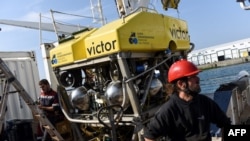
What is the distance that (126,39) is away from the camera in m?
4.54

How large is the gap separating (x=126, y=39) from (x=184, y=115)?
6.82 ft

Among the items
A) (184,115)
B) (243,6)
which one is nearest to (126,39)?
(243,6)

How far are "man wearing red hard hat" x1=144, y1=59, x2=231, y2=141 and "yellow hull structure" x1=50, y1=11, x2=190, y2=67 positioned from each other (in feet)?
6.01

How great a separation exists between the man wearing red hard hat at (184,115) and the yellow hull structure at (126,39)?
1.83 metres

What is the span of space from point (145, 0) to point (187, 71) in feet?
22.3

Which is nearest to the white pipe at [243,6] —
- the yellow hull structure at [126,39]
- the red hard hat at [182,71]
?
the yellow hull structure at [126,39]

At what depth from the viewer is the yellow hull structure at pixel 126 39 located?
14.9 ft

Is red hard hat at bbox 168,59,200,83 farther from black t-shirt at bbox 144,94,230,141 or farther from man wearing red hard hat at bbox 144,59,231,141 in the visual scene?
black t-shirt at bbox 144,94,230,141

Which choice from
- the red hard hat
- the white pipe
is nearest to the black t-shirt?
the red hard hat

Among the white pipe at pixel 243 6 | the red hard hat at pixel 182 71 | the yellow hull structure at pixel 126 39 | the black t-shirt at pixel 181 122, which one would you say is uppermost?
the white pipe at pixel 243 6

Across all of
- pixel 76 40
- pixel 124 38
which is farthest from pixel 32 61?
pixel 124 38

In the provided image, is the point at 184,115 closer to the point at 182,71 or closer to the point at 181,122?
the point at 181,122

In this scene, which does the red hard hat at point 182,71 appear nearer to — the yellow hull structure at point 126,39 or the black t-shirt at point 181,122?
the black t-shirt at point 181,122

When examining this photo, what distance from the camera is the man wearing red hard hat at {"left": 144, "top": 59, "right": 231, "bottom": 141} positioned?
2686mm
